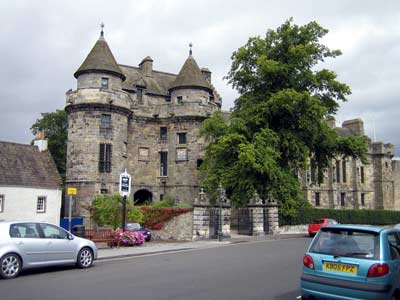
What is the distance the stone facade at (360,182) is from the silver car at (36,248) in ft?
146

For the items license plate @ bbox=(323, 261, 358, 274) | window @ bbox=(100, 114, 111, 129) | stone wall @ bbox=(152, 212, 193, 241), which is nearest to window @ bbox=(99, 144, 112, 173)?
window @ bbox=(100, 114, 111, 129)

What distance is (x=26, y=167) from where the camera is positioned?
97.6ft

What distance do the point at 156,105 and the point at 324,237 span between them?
1359 inches

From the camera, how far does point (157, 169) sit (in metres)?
39.9

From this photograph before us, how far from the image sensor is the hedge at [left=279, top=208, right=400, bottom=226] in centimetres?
3556

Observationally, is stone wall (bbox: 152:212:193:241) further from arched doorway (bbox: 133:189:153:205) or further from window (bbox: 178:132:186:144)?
window (bbox: 178:132:186:144)

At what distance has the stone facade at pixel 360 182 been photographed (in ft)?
182

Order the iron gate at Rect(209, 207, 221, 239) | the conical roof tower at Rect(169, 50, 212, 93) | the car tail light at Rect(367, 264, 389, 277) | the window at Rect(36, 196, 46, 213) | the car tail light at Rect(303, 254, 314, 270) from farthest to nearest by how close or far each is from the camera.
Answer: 1. the conical roof tower at Rect(169, 50, 212, 93)
2. the window at Rect(36, 196, 46, 213)
3. the iron gate at Rect(209, 207, 221, 239)
4. the car tail light at Rect(303, 254, 314, 270)
5. the car tail light at Rect(367, 264, 389, 277)

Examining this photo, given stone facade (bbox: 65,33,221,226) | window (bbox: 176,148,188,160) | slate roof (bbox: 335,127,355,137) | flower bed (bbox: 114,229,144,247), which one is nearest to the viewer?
flower bed (bbox: 114,229,144,247)

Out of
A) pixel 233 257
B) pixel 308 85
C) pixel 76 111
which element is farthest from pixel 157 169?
pixel 233 257

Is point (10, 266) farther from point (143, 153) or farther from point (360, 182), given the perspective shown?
Result: point (360, 182)

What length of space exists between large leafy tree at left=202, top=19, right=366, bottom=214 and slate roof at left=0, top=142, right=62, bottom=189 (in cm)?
1194

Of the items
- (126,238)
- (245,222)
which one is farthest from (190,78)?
(126,238)

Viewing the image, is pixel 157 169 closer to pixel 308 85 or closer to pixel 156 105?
pixel 156 105
